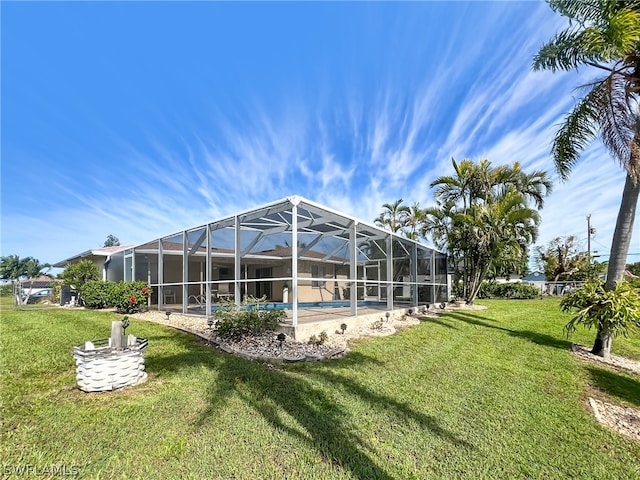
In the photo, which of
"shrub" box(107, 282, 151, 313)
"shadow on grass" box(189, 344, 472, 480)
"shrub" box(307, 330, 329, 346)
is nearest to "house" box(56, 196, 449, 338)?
"shrub" box(107, 282, 151, 313)

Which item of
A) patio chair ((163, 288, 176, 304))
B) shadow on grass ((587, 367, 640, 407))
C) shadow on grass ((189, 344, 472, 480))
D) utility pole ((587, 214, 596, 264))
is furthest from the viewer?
utility pole ((587, 214, 596, 264))

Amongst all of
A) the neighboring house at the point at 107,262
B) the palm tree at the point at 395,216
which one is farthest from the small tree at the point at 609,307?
the palm tree at the point at 395,216

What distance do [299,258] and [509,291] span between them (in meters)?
19.4

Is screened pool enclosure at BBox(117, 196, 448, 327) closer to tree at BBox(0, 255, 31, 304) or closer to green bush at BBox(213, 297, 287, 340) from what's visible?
green bush at BBox(213, 297, 287, 340)

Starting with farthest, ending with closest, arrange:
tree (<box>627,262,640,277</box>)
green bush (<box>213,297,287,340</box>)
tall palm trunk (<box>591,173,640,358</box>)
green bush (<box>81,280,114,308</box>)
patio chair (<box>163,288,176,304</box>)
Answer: tree (<box>627,262,640,277</box>), green bush (<box>81,280,114,308</box>), patio chair (<box>163,288,176,304</box>), tall palm trunk (<box>591,173,640,358</box>), green bush (<box>213,297,287,340</box>)

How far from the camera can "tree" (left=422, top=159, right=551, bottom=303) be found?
16.3 meters

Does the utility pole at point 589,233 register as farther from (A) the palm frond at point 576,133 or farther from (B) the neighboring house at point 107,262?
(B) the neighboring house at point 107,262

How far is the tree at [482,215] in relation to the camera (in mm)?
16266

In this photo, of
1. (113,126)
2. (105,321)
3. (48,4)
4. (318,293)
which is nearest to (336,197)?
(318,293)

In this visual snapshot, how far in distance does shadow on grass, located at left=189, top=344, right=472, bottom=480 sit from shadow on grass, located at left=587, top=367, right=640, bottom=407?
3977 mm

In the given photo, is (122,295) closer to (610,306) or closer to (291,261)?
(291,261)

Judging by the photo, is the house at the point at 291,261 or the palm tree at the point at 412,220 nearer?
the house at the point at 291,261

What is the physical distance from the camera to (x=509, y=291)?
25625 millimetres

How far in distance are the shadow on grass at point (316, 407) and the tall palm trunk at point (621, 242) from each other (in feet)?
21.2
